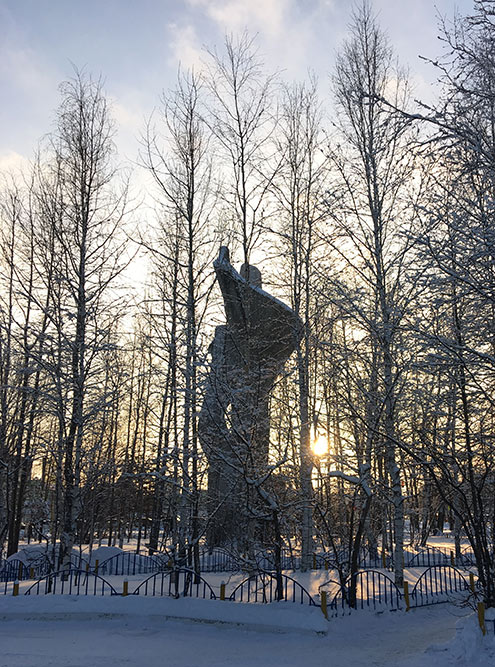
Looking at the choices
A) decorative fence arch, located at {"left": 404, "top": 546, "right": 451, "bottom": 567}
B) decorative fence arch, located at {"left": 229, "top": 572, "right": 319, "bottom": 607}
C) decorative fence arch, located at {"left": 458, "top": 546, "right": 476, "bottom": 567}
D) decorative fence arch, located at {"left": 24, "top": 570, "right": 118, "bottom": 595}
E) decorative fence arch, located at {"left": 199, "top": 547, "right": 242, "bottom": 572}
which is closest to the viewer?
decorative fence arch, located at {"left": 229, "top": 572, "right": 319, "bottom": 607}

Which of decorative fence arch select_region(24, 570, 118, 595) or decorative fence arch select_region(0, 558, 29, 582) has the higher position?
decorative fence arch select_region(24, 570, 118, 595)

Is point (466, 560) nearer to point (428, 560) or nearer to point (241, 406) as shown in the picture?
point (428, 560)

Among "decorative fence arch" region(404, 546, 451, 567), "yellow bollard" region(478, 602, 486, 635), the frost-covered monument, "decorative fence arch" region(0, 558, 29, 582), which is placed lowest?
"decorative fence arch" region(0, 558, 29, 582)

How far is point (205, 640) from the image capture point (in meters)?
8.39

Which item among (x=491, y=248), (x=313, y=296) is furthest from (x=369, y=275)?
(x=491, y=248)

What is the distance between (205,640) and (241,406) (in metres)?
4.31

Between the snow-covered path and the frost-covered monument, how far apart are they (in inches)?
78.6

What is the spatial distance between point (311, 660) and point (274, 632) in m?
1.52

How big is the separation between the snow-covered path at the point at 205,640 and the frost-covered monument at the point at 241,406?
2.00 meters

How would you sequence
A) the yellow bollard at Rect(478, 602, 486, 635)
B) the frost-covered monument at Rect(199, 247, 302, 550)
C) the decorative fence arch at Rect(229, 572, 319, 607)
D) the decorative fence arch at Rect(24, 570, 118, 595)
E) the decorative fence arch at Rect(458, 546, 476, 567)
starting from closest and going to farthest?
the yellow bollard at Rect(478, 602, 486, 635)
the decorative fence arch at Rect(229, 572, 319, 607)
the frost-covered monument at Rect(199, 247, 302, 550)
the decorative fence arch at Rect(24, 570, 118, 595)
the decorative fence arch at Rect(458, 546, 476, 567)

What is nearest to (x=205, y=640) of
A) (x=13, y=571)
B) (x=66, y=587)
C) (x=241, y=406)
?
(x=241, y=406)

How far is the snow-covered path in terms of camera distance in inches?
284

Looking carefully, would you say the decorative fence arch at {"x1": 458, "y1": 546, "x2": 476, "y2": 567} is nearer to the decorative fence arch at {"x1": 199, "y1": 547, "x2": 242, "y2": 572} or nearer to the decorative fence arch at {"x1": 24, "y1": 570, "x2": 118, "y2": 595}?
the decorative fence arch at {"x1": 199, "y1": 547, "x2": 242, "y2": 572}

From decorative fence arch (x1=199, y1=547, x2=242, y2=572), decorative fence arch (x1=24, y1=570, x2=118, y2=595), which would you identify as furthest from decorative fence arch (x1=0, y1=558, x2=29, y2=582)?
decorative fence arch (x1=199, y1=547, x2=242, y2=572)
